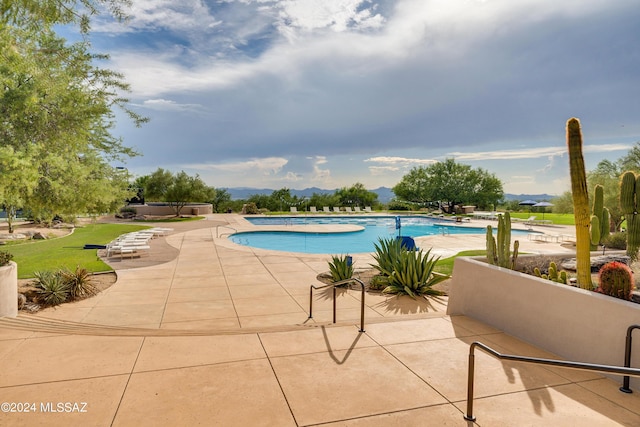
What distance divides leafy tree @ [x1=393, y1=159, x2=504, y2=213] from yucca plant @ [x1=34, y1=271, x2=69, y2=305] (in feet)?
154

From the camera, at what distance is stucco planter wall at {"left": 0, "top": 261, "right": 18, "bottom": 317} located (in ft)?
21.1

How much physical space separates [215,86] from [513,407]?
3511 centimetres

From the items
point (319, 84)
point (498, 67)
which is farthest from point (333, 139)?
point (498, 67)

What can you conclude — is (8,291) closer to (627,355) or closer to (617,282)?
(627,355)

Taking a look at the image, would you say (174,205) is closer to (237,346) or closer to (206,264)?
(206,264)

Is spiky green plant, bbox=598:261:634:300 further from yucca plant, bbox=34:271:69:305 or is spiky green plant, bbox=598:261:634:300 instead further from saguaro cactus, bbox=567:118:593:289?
yucca plant, bbox=34:271:69:305

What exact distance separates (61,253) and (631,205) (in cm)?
1941

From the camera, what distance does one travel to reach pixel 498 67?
26.1 m

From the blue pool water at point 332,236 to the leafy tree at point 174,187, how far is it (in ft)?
17.8

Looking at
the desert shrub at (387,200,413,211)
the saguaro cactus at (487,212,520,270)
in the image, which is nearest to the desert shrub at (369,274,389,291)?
the saguaro cactus at (487,212,520,270)

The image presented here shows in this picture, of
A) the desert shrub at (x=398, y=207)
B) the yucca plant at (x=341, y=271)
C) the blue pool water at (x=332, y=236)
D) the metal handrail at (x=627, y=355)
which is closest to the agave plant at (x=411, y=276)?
the yucca plant at (x=341, y=271)

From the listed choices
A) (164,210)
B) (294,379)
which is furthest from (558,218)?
(294,379)

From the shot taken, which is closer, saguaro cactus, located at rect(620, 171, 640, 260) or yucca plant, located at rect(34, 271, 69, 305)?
yucca plant, located at rect(34, 271, 69, 305)

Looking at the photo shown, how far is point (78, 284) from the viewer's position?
8.74m
